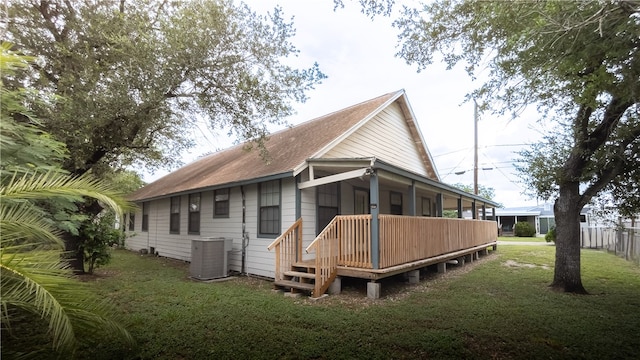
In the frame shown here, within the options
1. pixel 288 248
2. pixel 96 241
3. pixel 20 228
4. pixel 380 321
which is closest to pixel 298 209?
pixel 288 248

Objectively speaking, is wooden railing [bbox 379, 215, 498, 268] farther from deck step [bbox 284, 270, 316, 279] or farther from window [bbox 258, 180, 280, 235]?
window [bbox 258, 180, 280, 235]

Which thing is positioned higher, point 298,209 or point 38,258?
point 298,209

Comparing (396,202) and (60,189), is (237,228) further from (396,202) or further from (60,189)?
(60,189)

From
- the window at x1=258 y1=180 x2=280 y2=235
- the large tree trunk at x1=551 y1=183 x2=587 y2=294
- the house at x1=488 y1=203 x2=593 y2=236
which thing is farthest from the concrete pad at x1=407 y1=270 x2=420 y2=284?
the house at x1=488 y1=203 x2=593 y2=236

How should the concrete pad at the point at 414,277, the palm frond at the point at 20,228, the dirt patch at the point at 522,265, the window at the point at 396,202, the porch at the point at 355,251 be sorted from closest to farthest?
1. the palm frond at the point at 20,228
2. the porch at the point at 355,251
3. the concrete pad at the point at 414,277
4. the dirt patch at the point at 522,265
5. the window at the point at 396,202

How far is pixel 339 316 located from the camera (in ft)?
18.2

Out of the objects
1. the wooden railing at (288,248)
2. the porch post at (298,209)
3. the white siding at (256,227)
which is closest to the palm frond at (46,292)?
the wooden railing at (288,248)

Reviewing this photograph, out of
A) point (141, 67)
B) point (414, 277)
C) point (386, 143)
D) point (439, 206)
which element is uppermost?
point (141, 67)

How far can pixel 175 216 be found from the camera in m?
13.2

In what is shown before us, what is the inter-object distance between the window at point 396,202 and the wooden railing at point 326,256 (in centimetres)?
555

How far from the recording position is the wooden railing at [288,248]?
7.80 metres

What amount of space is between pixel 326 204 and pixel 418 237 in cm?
258

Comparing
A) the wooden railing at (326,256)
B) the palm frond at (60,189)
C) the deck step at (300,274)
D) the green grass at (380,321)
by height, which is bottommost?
the green grass at (380,321)

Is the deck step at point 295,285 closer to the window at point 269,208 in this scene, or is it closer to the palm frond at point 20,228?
the window at point 269,208
